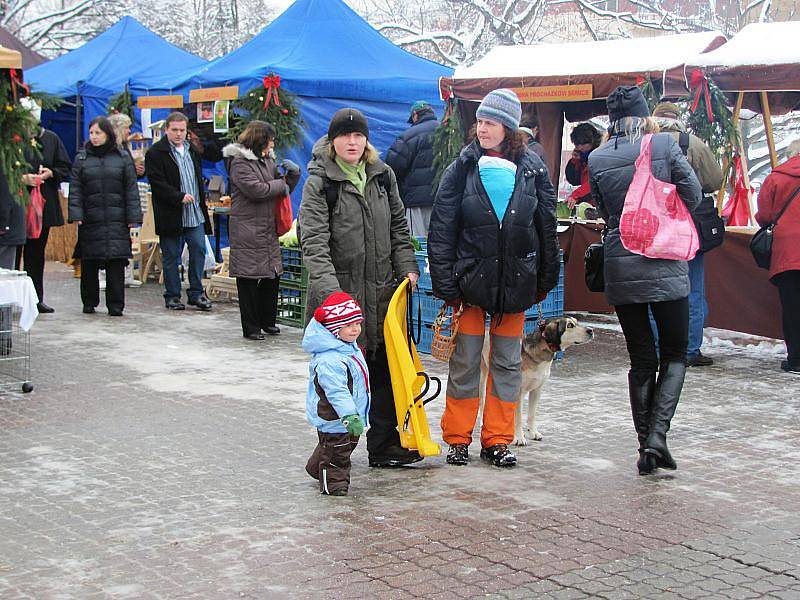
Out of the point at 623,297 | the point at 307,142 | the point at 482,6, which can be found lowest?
the point at 623,297

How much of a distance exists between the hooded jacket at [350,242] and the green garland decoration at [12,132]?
11.6ft

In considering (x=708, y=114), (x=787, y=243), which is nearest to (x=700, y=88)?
(x=708, y=114)

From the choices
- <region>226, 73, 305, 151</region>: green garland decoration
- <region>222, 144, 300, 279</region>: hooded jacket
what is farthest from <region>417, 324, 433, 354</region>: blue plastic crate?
<region>226, 73, 305, 151</region>: green garland decoration

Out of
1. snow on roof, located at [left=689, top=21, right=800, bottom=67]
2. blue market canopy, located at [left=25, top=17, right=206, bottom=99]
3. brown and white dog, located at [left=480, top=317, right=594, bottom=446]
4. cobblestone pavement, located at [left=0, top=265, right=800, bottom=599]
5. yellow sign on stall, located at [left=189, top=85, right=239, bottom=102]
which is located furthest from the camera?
blue market canopy, located at [left=25, top=17, right=206, bottom=99]

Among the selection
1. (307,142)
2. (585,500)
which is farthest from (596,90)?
(585,500)

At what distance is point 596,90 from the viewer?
1147 centimetres

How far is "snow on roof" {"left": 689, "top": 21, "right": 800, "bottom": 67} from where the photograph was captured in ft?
32.6

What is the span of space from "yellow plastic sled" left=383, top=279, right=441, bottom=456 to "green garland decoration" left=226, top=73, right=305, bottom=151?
29.4 ft

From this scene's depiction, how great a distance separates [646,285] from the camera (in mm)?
5844

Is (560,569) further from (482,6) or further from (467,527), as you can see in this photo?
(482,6)

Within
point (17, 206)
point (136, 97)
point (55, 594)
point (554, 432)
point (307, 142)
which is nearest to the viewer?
point (55, 594)

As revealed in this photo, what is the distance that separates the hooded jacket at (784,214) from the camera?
8859mm

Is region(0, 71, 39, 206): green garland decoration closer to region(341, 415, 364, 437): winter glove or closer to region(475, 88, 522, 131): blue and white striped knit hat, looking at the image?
region(475, 88, 522, 131): blue and white striped knit hat

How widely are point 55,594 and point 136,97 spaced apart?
1485 cm
